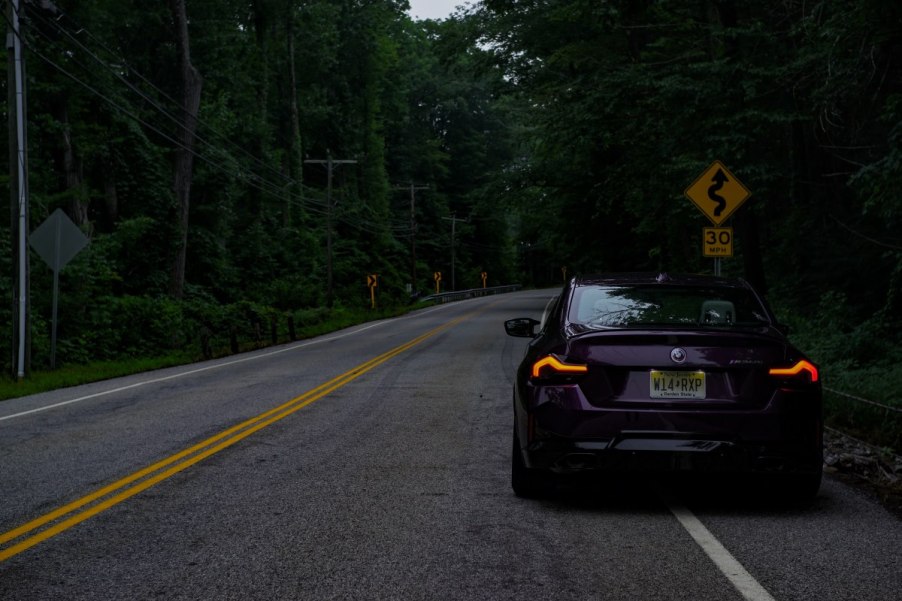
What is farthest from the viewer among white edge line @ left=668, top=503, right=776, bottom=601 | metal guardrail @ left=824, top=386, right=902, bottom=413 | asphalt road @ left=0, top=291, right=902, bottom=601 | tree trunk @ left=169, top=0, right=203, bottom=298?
tree trunk @ left=169, top=0, right=203, bottom=298

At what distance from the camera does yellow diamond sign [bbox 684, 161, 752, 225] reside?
14.9 meters

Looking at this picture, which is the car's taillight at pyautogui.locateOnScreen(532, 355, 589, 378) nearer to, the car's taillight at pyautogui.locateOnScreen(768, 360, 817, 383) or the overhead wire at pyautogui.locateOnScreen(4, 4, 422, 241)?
the car's taillight at pyautogui.locateOnScreen(768, 360, 817, 383)

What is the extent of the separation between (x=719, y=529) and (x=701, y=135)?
1557 cm

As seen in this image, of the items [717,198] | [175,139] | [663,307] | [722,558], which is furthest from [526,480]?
[175,139]

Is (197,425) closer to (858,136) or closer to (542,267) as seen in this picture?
(858,136)

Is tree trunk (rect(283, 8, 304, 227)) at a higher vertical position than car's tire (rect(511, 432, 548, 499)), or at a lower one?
higher

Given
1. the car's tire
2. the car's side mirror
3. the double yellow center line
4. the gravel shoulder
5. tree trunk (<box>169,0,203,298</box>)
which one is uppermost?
tree trunk (<box>169,0,203,298</box>)

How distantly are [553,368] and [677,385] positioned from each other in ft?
2.61

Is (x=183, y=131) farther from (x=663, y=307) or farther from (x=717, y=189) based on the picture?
(x=663, y=307)

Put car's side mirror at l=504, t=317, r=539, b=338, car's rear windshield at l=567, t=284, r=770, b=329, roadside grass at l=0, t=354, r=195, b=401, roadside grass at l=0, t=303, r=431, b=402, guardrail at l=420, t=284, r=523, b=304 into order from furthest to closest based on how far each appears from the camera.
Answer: guardrail at l=420, t=284, r=523, b=304
roadside grass at l=0, t=303, r=431, b=402
roadside grass at l=0, t=354, r=195, b=401
car's side mirror at l=504, t=317, r=539, b=338
car's rear windshield at l=567, t=284, r=770, b=329

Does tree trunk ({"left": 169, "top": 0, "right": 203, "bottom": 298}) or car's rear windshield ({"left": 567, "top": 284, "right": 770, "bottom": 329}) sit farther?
tree trunk ({"left": 169, "top": 0, "right": 203, "bottom": 298})

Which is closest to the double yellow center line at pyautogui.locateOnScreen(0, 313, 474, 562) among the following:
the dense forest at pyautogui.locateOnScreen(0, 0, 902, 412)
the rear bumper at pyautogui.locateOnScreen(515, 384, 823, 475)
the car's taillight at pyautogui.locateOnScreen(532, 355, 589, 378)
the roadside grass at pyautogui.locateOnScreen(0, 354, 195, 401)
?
the car's taillight at pyautogui.locateOnScreen(532, 355, 589, 378)

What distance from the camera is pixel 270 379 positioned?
15.9 meters

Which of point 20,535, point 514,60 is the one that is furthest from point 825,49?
point 514,60
